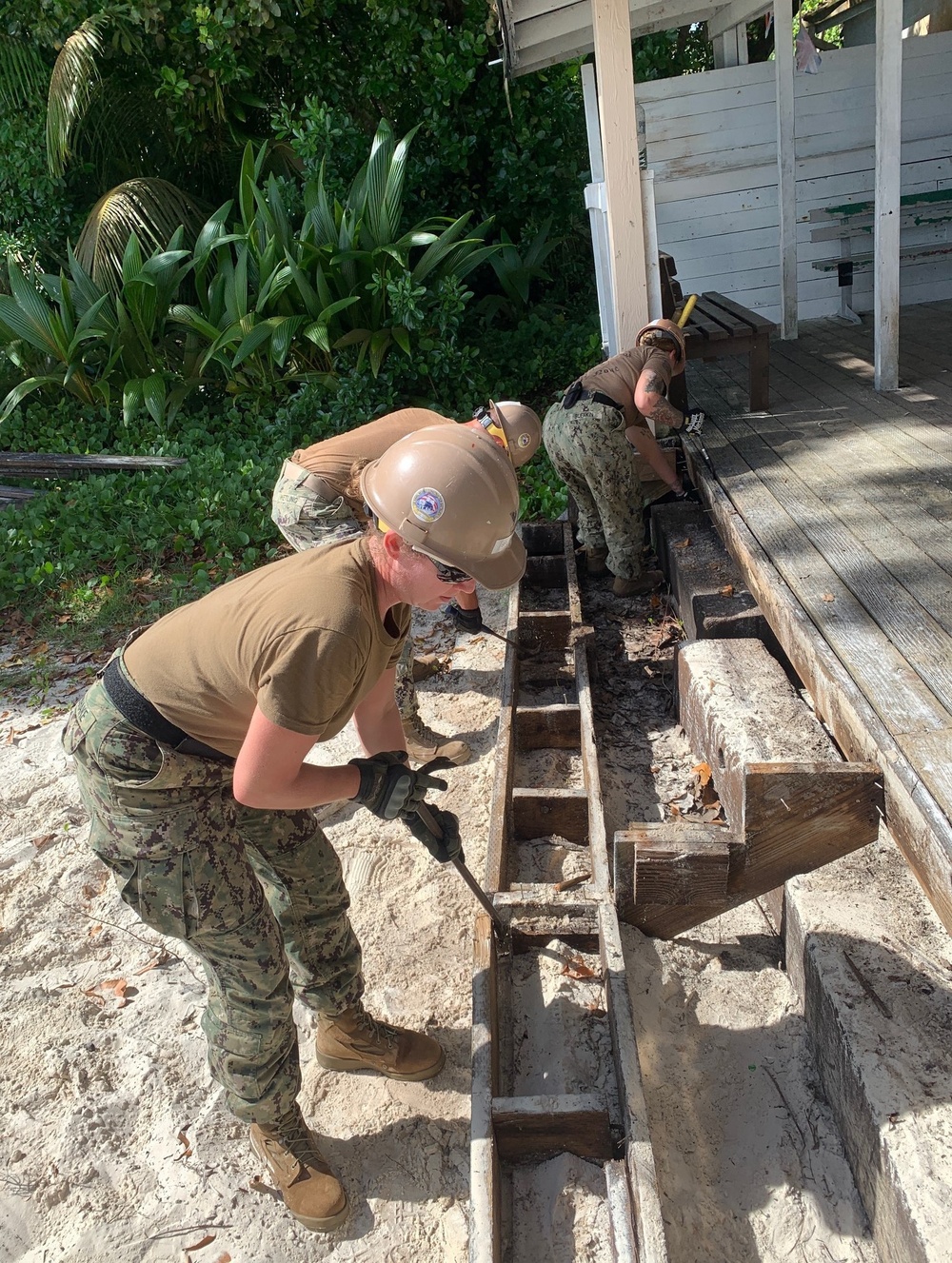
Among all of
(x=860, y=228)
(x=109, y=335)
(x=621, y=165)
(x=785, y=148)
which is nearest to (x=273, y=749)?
(x=621, y=165)

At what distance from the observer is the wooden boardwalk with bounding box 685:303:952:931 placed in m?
2.38

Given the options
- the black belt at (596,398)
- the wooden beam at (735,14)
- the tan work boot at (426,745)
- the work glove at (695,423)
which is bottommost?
the tan work boot at (426,745)

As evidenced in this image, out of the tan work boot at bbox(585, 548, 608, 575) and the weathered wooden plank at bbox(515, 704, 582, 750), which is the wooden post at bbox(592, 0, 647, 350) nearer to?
the tan work boot at bbox(585, 548, 608, 575)

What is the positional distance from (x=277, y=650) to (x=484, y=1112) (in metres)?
1.21

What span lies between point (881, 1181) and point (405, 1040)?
127 centimetres

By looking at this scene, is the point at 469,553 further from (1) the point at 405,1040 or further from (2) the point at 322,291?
(2) the point at 322,291

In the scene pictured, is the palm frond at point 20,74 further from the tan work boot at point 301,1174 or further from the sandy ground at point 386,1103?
the tan work boot at point 301,1174

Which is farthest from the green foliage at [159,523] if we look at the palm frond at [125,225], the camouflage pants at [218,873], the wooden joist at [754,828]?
the wooden joist at [754,828]

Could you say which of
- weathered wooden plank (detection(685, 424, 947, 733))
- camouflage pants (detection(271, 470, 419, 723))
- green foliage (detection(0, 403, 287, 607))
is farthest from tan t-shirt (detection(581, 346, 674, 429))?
green foliage (detection(0, 403, 287, 607))

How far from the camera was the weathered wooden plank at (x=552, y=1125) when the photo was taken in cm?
224

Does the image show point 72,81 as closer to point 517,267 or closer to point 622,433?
point 517,267

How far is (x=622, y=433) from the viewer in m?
5.07

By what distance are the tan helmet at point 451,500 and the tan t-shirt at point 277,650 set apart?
0.41 feet

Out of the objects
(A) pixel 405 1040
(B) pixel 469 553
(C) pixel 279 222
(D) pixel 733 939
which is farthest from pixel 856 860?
(C) pixel 279 222
